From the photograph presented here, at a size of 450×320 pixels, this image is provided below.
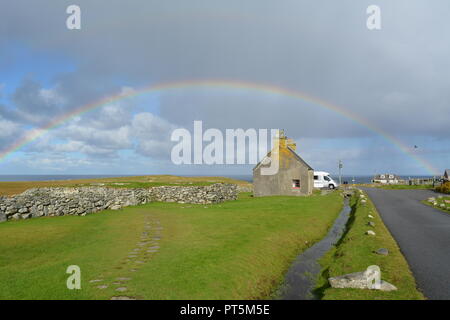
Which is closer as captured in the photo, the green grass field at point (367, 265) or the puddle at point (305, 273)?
the green grass field at point (367, 265)

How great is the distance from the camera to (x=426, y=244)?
16.1 meters

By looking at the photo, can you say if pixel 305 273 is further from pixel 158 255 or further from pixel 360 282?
pixel 158 255

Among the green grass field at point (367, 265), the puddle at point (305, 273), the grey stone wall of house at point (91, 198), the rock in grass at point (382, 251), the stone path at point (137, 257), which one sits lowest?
the puddle at point (305, 273)

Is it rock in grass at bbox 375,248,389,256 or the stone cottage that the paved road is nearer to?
rock in grass at bbox 375,248,389,256

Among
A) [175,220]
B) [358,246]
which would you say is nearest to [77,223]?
[175,220]

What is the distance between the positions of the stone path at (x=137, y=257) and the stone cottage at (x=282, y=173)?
29.3 metres

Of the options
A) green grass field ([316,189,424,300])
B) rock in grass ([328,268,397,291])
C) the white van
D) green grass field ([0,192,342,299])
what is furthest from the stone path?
the white van

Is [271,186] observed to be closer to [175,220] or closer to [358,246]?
[175,220]

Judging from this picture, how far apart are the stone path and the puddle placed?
5.46m

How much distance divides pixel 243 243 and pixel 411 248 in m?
8.01

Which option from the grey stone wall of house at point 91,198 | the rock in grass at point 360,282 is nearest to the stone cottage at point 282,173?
the grey stone wall of house at point 91,198

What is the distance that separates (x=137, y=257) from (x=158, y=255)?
852 mm

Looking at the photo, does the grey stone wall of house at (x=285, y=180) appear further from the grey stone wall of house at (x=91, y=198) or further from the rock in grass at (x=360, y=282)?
the rock in grass at (x=360, y=282)

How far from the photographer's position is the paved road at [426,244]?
1066 centimetres
